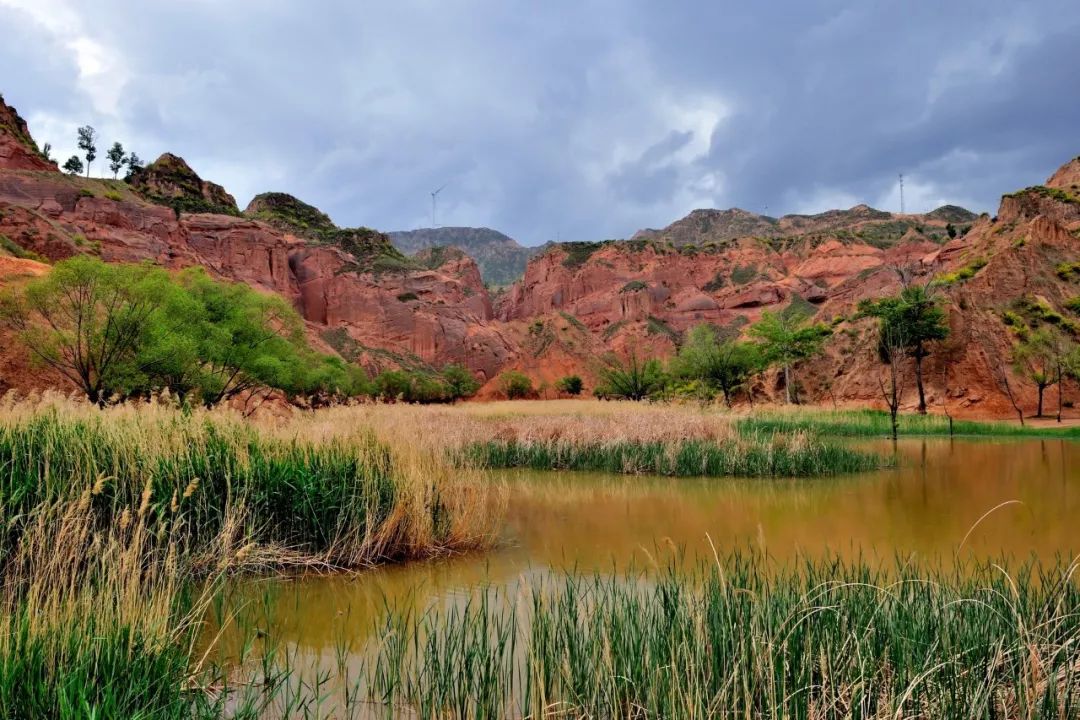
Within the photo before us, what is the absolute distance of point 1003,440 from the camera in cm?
2473

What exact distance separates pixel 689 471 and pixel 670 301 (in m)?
94.2

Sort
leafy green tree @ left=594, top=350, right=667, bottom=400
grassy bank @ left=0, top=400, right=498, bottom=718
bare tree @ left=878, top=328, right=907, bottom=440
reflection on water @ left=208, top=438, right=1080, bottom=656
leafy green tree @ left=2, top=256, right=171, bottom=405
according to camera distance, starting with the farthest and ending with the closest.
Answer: leafy green tree @ left=594, top=350, right=667, bottom=400 < bare tree @ left=878, top=328, right=907, bottom=440 < leafy green tree @ left=2, top=256, right=171, bottom=405 < reflection on water @ left=208, top=438, right=1080, bottom=656 < grassy bank @ left=0, top=400, right=498, bottom=718

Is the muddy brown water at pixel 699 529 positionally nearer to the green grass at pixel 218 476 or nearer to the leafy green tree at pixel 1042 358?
the green grass at pixel 218 476

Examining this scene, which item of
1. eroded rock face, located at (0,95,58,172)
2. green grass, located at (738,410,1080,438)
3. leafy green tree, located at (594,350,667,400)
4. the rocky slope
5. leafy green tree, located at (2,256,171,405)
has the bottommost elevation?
green grass, located at (738,410,1080,438)

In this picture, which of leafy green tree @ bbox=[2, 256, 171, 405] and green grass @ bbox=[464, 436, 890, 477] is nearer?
green grass @ bbox=[464, 436, 890, 477]

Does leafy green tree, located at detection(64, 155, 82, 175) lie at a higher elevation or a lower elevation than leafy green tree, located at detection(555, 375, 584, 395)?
higher

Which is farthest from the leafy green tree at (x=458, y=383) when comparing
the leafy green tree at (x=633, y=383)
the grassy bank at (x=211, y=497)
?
the grassy bank at (x=211, y=497)

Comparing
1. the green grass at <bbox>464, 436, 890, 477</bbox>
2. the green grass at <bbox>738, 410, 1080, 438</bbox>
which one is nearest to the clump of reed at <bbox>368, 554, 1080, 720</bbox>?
the green grass at <bbox>464, 436, 890, 477</bbox>

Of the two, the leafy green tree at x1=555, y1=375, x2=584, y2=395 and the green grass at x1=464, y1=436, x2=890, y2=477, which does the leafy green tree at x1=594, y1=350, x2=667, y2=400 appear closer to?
the leafy green tree at x1=555, y1=375, x2=584, y2=395

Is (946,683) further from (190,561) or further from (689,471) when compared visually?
(689,471)

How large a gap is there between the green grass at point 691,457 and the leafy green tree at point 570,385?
55982 millimetres

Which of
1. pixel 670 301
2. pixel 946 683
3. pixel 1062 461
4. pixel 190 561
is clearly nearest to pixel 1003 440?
pixel 1062 461

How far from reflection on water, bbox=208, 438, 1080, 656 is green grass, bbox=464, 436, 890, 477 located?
68 centimetres

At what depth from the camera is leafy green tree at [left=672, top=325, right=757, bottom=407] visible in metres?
47.7
